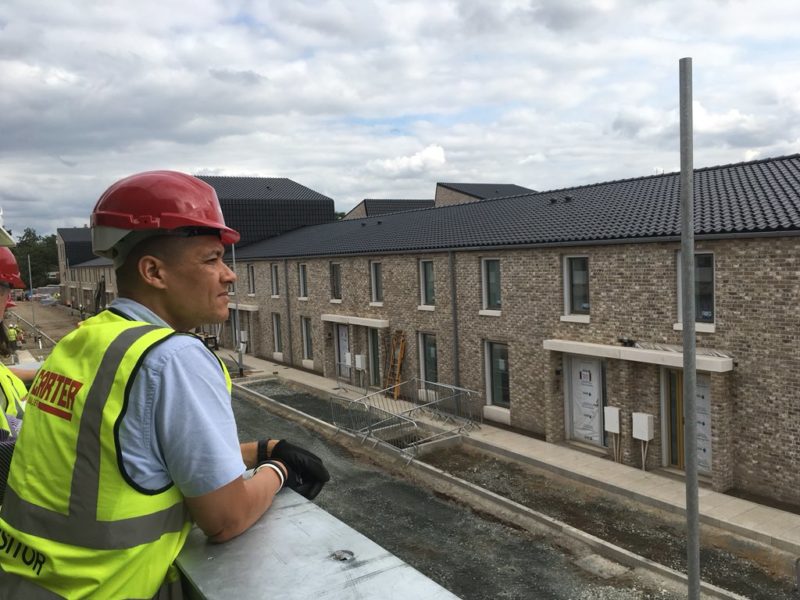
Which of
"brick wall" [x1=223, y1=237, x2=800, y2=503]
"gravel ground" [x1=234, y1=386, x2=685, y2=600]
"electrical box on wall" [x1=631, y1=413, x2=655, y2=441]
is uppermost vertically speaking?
"brick wall" [x1=223, y1=237, x2=800, y2=503]

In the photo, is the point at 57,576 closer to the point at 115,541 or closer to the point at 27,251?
the point at 115,541

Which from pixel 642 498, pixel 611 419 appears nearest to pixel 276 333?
pixel 611 419

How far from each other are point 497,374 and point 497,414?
114cm

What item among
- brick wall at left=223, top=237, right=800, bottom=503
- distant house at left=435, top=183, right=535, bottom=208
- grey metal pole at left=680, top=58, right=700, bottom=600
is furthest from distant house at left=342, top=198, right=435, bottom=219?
grey metal pole at left=680, top=58, right=700, bottom=600

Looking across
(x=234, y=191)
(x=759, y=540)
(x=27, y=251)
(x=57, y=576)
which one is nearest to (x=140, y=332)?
(x=57, y=576)

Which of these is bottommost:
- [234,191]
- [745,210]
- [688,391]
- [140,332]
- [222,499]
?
[688,391]

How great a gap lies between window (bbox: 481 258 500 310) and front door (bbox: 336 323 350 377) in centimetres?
906

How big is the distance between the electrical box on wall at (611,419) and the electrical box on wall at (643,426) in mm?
523

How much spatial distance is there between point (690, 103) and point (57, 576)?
21.1 feet

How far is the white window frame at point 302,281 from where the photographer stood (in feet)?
98.1

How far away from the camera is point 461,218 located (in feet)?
80.0

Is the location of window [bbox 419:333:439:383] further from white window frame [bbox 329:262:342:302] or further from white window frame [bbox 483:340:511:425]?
white window frame [bbox 329:262:342:302]

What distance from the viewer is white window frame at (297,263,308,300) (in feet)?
98.1

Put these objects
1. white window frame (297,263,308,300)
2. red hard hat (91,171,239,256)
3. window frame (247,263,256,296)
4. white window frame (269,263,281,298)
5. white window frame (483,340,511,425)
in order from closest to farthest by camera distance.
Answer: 1. red hard hat (91,171,239,256)
2. white window frame (483,340,511,425)
3. white window frame (297,263,308,300)
4. white window frame (269,263,281,298)
5. window frame (247,263,256,296)
